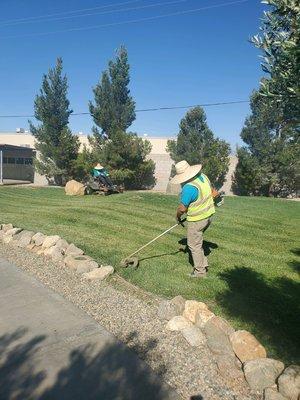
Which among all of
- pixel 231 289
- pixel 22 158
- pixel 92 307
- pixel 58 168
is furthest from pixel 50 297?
pixel 22 158

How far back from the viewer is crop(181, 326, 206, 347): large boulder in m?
4.74

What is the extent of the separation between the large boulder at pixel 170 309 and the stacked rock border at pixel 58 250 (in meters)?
1.79

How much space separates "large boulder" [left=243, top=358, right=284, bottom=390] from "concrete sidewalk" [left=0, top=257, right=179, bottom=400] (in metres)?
0.77

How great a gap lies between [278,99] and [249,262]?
4.50m

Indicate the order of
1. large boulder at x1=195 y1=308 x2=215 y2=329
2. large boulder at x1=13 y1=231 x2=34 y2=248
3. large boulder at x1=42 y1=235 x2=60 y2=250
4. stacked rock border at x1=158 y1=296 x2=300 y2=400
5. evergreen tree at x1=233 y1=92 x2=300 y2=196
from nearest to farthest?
stacked rock border at x1=158 y1=296 x2=300 y2=400 → large boulder at x1=195 y1=308 x2=215 y2=329 → large boulder at x1=42 y1=235 x2=60 y2=250 → large boulder at x1=13 y1=231 x2=34 y2=248 → evergreen tree at x1=233 y1=92 x2=300 y2=196

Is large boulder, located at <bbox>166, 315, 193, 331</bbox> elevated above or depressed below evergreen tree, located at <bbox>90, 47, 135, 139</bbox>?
below

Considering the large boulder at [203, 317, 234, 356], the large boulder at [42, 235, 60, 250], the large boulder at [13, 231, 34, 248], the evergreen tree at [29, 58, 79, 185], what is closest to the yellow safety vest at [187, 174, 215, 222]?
the large boulder at [203, 317, 234, 356]

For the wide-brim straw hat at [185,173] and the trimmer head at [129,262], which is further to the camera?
the trimmer head at [129,262]

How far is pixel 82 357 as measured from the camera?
4.48 meters

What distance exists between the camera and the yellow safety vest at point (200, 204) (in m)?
7.00

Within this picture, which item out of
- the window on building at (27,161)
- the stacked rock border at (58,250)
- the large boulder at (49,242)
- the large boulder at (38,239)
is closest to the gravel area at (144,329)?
the stacked rock border at (58,250)

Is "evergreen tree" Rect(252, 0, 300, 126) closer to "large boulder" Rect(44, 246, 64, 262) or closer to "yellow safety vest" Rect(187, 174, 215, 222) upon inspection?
"yellow safety vest" Rect(187, 174, 215, 222)

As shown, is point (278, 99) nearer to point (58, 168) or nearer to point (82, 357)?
point (82, 357)

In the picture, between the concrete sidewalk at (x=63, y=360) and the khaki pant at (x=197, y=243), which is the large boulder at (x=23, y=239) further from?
the khaki pant at (x=197, y=243)
